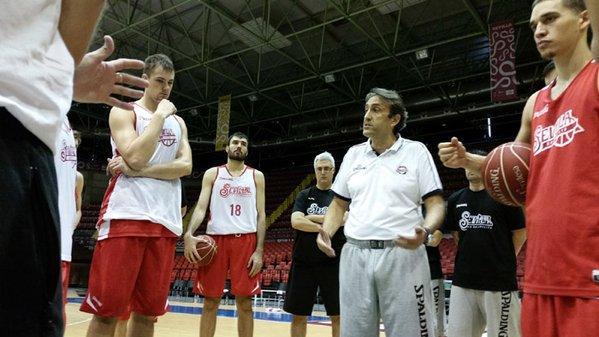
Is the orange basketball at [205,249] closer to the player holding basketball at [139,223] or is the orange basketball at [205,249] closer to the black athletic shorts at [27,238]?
the player holding basketball at [139,223]

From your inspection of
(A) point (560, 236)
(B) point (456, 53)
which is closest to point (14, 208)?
(A) point (560, 236)

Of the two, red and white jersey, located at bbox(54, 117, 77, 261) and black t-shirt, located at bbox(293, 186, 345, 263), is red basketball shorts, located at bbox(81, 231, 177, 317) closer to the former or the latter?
red and white jersey, located at bbox(54, 117, 77, 261)

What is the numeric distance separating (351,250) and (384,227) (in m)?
0.26

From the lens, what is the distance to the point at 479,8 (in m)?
13.1

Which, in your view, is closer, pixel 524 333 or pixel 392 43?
pixel 524 333

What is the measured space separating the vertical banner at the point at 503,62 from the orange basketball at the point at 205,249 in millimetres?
8049

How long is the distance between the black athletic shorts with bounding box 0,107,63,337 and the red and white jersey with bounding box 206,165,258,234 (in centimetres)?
418

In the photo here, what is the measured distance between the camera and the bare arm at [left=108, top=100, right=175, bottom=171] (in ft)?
9.65

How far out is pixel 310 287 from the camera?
5137 millimetres

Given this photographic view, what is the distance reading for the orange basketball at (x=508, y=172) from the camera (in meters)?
2.30

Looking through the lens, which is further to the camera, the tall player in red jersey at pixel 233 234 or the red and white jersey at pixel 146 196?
the tall player in red jersey at pixel 233 234

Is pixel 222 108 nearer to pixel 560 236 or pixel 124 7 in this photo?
pixel 124 7

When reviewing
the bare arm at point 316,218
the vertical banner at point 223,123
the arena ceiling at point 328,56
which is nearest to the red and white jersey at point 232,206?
the bare arm at point 316,218

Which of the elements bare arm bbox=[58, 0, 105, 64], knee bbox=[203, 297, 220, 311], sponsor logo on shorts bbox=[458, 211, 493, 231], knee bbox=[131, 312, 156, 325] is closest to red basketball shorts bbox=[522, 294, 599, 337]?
bare arm bbox=[58, 0, 105, 64]
